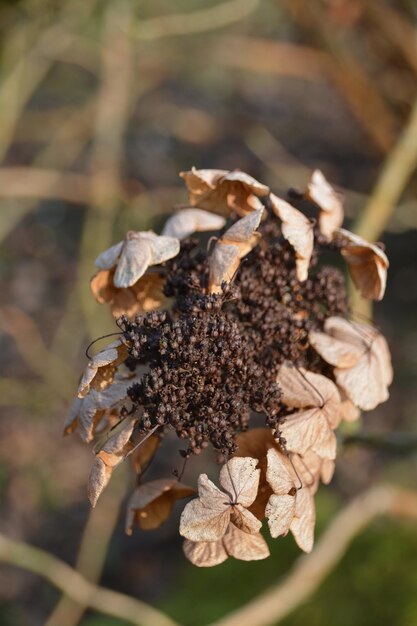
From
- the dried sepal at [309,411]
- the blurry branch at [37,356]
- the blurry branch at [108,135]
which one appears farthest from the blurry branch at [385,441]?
the blurry branch at [37,356]

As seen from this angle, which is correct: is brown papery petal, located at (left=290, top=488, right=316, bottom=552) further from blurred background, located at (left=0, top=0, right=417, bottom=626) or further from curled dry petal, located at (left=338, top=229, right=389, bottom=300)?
blurred background, located at (left=0, top=0, right=417, bottom=626)

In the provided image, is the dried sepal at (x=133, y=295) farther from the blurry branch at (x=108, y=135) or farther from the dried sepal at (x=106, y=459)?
the blurry branch at (x=108, y=135)

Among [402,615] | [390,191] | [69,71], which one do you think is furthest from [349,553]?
[69,71]

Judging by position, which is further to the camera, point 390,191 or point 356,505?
point 390,191

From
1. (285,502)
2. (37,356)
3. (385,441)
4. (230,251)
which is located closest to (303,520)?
(285,502)

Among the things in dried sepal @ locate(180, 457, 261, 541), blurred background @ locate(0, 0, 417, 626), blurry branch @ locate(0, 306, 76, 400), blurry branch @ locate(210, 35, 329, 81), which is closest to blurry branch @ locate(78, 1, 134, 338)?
blurred background @ locate(0, 0, 417, 626)

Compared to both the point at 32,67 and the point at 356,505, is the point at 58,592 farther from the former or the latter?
the point at 32,67

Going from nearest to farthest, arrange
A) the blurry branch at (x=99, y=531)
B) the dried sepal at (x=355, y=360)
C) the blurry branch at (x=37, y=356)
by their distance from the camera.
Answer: the dried sepal at (x=355, y=360) → the blurry branch at (x=99, y=531) → the blurry branch at (x=37, y=356)
